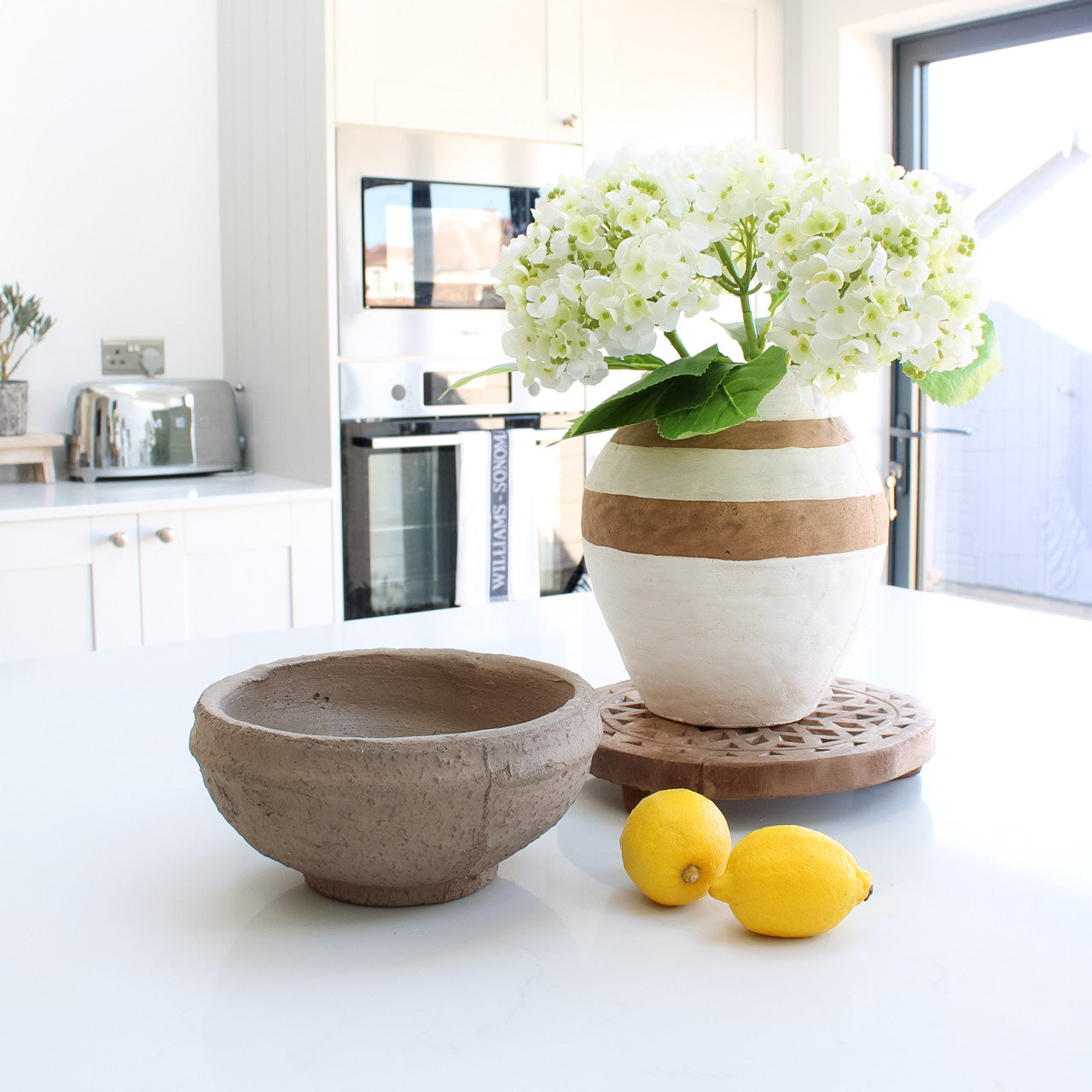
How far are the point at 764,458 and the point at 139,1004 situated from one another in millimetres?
463

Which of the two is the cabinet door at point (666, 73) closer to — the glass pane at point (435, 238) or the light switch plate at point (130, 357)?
the glass pane at point (435, 238)

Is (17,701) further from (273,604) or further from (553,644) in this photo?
(273,604)

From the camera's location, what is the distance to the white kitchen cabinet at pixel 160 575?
2211 millimetres

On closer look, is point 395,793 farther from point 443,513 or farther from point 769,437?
point 443,513

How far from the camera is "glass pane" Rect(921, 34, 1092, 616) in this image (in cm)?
288

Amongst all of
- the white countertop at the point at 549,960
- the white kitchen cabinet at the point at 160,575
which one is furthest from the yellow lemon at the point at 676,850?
the white kitchen cabinet at the point at 160,575

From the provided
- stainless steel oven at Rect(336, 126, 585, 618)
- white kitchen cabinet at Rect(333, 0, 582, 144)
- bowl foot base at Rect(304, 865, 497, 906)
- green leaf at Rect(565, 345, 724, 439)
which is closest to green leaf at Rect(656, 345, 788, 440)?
green leaf at Rect(565, 345, 724, 439)

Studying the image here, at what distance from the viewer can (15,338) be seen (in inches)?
103

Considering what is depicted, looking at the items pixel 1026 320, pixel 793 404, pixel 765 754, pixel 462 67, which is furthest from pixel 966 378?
pixel 1026 320

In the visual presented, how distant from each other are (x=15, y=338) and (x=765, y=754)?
7.74 ft

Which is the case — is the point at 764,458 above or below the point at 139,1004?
above

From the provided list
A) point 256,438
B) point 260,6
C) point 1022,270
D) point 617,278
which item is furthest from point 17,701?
point 1022,270

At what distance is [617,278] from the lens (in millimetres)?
704

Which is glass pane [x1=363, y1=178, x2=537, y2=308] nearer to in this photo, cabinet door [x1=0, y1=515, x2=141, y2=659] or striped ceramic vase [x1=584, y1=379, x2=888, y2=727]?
cabinet door [x1=0, y1=515, x2=141, y2=659]
